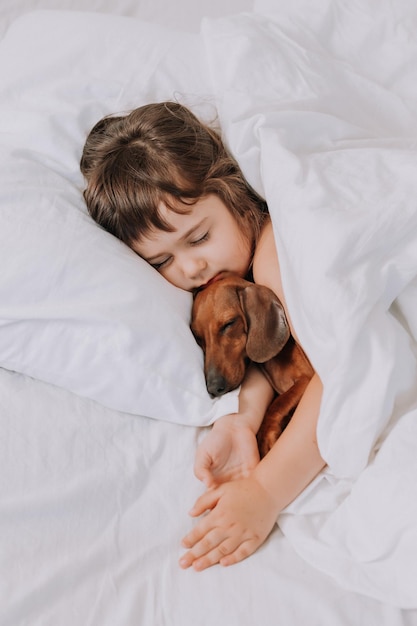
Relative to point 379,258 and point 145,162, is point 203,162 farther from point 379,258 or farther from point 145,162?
point 379,258

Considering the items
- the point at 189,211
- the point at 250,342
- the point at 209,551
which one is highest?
the point at 189,211

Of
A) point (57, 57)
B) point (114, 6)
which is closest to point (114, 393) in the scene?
point (57, 57)

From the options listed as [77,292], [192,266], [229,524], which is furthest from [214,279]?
[229,524]

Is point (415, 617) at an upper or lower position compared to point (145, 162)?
lower

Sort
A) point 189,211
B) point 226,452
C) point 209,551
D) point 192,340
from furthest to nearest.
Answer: point 189,211 → point 192,340 → point 226,452 → point 209,551

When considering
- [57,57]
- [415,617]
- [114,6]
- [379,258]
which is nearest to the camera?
[415,617]

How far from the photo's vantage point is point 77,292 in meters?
1.32

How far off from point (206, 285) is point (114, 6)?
1142 millimetres

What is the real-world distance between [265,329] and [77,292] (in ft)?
1.12

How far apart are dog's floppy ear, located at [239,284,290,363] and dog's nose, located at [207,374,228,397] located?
90mm

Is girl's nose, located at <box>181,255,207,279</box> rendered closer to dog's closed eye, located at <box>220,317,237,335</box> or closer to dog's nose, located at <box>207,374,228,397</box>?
dog's closed eye, located at <box>220,317,237,335</box>

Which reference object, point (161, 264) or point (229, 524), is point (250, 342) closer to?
point (161, 264)

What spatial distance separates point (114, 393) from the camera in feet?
4.17

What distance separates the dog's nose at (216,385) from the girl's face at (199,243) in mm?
247
